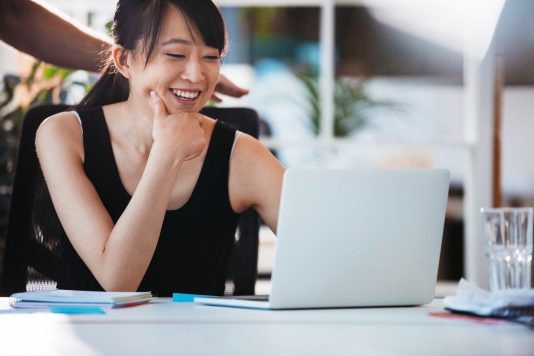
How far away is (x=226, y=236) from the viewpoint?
2.08 m

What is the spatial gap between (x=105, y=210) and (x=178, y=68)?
1.28ft

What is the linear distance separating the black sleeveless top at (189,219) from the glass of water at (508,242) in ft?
2.49

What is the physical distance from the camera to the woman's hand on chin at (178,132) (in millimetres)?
1870

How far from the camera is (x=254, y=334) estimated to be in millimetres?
1098

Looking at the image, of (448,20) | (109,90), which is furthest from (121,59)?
(448,20)

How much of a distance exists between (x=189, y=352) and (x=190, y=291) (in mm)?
1072

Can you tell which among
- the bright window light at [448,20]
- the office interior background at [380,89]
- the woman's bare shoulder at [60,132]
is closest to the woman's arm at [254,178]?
the woman's bare shoulder at [60,132]

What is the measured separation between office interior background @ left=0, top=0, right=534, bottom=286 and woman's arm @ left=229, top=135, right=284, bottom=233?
6.70ft

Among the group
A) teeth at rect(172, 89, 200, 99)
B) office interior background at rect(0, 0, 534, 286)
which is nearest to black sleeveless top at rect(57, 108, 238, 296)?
teeth at rect(172, 89, 200, 99)

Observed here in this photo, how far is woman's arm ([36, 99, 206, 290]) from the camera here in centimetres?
172

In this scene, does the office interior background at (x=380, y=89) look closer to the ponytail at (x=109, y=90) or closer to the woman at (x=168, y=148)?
the ponytail at (x=109, y=90)

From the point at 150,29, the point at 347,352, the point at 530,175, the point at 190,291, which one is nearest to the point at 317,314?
the point at 347,352

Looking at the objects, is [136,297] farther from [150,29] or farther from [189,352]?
[150,29]

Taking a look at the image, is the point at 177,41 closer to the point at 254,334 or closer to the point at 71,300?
the point at 71,300
